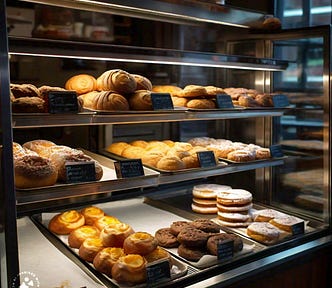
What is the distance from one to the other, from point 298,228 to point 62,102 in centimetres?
155

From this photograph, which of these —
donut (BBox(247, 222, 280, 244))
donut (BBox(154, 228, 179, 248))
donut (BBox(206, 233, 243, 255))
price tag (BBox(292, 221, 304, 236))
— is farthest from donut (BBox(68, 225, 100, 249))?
price tag (BBox(292, 221, 304, 236))

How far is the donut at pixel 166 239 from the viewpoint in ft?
7.31

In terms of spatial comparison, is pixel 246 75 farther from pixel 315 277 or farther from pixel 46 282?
pixel 46 282

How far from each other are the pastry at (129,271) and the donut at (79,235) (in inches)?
13.4

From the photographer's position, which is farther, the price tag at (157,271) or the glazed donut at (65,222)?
the glazed donut at (65,222)

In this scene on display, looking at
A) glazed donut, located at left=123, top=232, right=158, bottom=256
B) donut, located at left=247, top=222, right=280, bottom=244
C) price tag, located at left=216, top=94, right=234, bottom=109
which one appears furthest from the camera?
price tag, located at left=216, top=94, right=234, bottom=109

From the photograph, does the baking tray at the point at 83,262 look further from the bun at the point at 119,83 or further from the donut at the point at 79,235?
the bun at the point at 119,83

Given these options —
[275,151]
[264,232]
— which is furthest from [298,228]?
[275,151]

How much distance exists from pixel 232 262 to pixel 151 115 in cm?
83

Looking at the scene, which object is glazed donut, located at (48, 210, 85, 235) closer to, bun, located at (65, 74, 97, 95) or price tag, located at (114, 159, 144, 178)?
price tag, located at (114, 159, 144, 178)

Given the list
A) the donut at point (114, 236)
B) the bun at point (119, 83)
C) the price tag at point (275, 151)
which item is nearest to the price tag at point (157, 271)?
the donut at point (114, 236)

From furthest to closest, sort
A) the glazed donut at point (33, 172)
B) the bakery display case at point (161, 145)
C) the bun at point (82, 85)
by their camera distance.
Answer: the bun at point (82, 85)
the bakery display case at point (161, 145)
the glazed donut at point (33, 172)

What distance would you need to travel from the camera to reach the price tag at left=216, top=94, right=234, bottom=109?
248 cm

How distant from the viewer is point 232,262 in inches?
84.6
